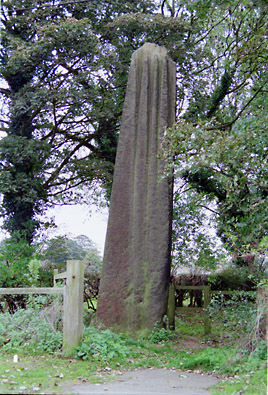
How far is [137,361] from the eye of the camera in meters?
6.84

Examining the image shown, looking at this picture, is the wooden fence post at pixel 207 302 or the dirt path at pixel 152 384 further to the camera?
the wooden fence post at pixel 207 302

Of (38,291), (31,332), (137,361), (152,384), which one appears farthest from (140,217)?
(152,384)

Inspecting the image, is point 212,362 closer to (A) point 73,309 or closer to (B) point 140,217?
(A) point 73,309

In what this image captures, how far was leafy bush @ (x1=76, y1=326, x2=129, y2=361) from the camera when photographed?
6359 millimetres

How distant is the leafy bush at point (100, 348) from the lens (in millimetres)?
6359

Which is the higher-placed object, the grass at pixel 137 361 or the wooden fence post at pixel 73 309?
the wooden fence post at pixel 73 309

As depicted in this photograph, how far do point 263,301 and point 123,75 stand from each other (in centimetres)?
849

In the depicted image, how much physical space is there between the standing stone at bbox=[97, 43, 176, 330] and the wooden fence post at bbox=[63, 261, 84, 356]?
2.14 meters

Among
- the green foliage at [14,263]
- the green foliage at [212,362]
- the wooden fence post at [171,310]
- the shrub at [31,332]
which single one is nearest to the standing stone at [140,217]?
the wooden fence post at [171,310]

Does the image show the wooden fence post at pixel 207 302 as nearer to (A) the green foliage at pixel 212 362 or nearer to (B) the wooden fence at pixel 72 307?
(A) the green foliage at pixel 212 362

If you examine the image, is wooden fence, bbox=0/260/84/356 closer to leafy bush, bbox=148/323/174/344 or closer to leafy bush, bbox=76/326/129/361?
leafy bush, bbox=76/326/129/361

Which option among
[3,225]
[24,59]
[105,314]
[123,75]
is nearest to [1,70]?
[24,59]

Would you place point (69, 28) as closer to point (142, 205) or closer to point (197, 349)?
point (142, 205)

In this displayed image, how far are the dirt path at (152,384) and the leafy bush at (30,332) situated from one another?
131 cm
